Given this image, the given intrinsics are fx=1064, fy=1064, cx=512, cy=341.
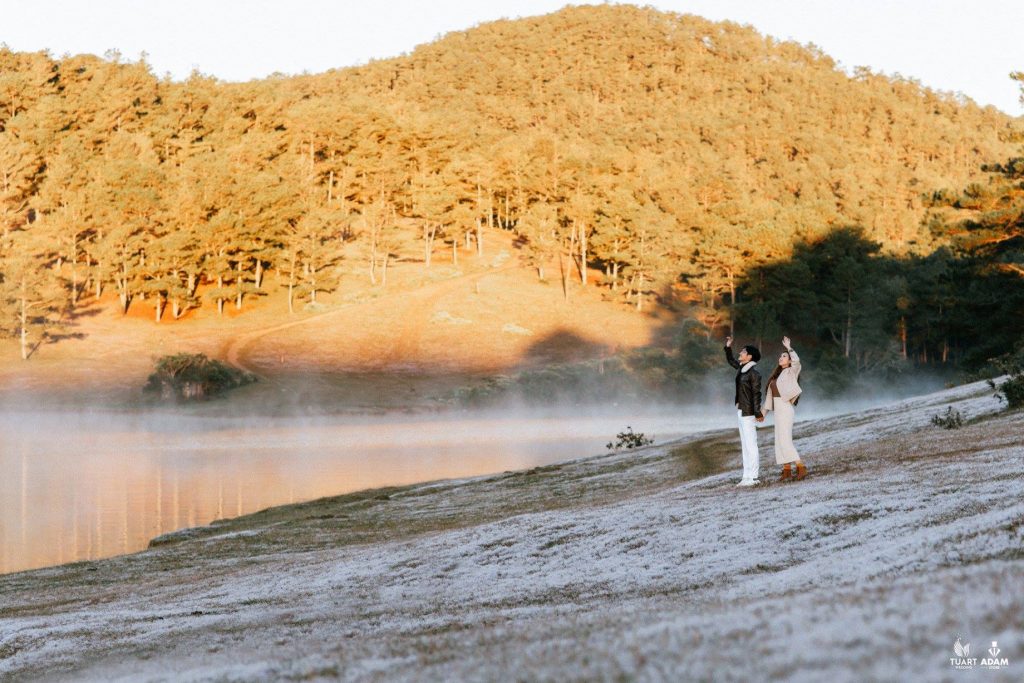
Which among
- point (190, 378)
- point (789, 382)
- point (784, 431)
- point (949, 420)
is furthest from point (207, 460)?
point (789, 382)

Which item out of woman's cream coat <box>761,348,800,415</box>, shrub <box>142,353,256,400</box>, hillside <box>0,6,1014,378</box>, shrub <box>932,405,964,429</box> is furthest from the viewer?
hillside <box>0,6,1014,378</box>

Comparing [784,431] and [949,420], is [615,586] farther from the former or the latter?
[949,420]

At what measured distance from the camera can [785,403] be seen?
70.1 ft

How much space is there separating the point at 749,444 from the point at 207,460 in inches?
1763

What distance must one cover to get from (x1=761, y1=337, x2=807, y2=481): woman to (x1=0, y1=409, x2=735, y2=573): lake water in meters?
21.8

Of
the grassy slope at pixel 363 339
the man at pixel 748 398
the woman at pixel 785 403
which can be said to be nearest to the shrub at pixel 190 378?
the grassy slope at pixel 363 339

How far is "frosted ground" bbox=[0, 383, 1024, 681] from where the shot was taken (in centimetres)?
701

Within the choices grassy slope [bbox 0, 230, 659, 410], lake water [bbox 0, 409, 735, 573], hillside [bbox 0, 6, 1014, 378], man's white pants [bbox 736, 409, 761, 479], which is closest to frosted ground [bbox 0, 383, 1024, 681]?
man's white pants [bbox 736, 409, 761, 479]

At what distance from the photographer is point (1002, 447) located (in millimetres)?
20953

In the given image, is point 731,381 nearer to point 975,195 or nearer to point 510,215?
point 975,195

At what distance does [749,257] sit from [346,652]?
11874 centimetres

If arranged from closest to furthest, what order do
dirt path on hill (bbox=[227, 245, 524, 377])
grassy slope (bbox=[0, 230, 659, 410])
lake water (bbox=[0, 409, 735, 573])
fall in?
lake water (bbox=[0, 409, 735, 573]), grassy slope (bbox=[0, 230, 659, 410]), dirt path on hill (bbox=[227, 245, 524, 377])

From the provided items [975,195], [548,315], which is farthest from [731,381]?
[975,195]

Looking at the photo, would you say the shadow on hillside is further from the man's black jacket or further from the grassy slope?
the man's black jacket
